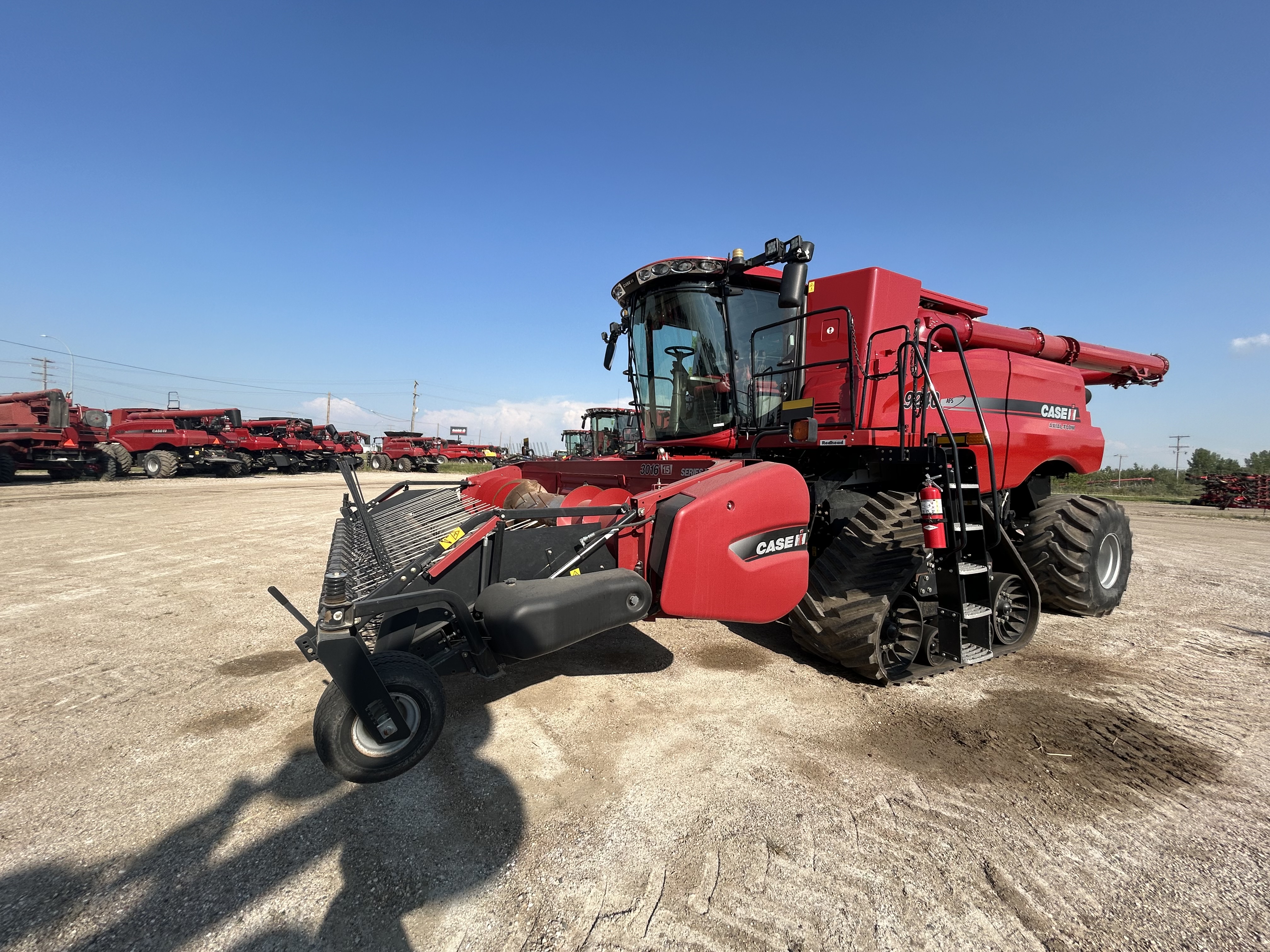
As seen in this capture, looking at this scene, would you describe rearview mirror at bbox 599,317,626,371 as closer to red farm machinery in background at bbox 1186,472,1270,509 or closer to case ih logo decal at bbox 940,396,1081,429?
case ih logo decal at bbox 940,396,1081,429

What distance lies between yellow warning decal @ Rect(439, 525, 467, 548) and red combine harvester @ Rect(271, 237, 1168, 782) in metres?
0.01

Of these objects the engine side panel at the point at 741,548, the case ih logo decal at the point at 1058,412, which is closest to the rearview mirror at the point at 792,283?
the engine side panel at the point at 741,548

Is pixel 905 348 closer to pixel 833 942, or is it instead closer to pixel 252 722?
pixel 833 942

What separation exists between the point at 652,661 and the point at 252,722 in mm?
2321

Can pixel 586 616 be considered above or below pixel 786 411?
below

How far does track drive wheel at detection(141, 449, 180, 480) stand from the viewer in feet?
66.0

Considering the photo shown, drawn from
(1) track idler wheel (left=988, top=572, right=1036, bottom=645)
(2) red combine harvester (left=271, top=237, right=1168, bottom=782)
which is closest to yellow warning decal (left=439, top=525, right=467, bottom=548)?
(2) red combine harvester (left=271, top=237, right=1168, bottom=782)

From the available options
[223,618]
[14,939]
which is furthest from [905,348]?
[223,618]

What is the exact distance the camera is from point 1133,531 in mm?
12367

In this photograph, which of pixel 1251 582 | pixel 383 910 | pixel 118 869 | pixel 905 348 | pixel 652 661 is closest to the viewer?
pixel 383 910

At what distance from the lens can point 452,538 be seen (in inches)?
104

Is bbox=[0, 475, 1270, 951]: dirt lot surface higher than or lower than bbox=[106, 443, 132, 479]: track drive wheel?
lower

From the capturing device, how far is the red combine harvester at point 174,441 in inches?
786

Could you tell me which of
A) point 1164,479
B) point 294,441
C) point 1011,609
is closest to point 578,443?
point 294,441
